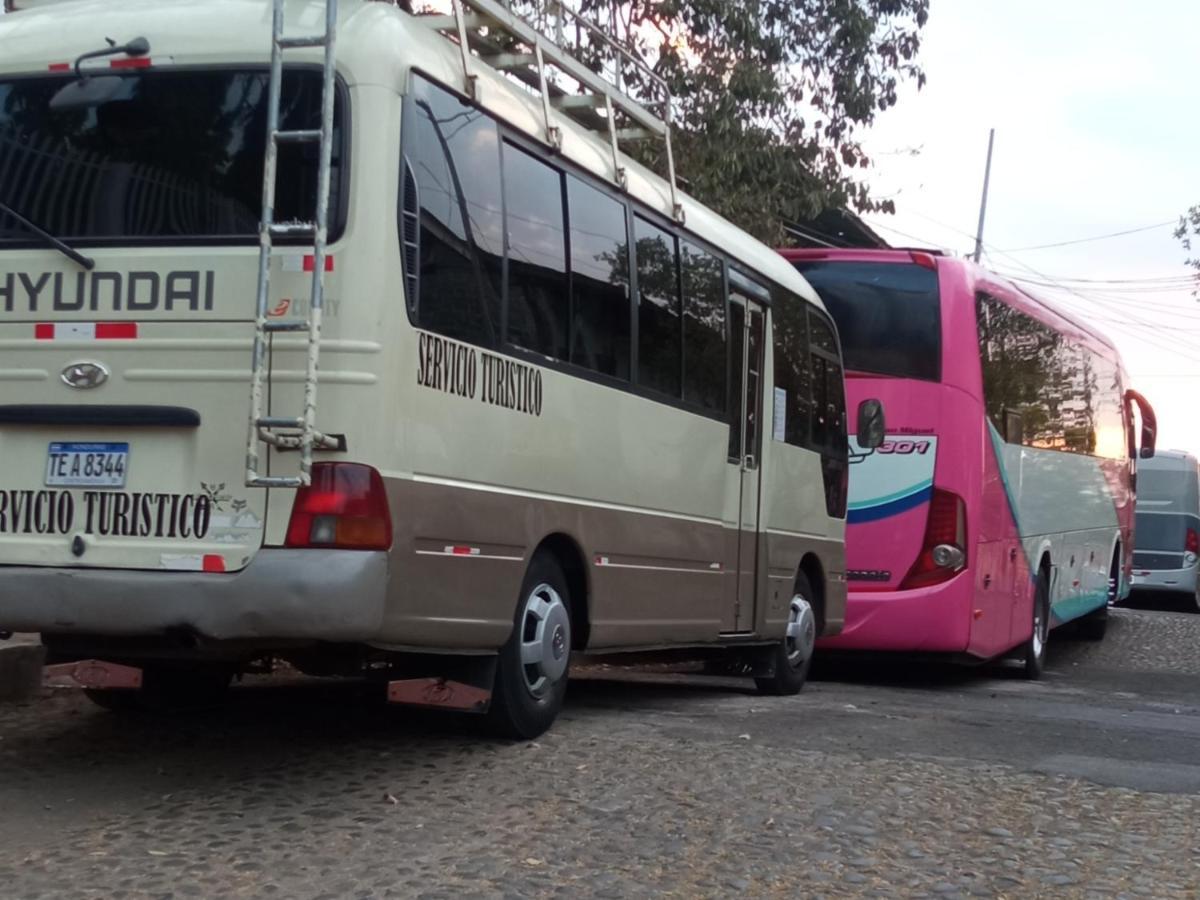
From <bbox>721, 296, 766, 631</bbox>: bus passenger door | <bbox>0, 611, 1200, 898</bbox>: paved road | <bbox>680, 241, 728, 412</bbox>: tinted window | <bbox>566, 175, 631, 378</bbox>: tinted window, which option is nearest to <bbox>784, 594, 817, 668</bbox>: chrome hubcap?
<bbox>721, 296, 766, 631</bbox>: bus passenger door

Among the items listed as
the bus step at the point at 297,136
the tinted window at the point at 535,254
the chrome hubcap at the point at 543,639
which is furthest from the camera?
the chrome hubcap at the point at 543,639

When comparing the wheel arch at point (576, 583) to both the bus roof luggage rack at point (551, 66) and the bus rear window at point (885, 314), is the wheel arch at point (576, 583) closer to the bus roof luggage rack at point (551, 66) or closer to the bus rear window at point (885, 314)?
the bus roof luggage rack at point (551, 66)

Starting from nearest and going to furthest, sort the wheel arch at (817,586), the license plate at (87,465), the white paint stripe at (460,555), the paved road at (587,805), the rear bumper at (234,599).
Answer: the paved road at (587,805), the rear bumper at (234,599), the license plate at (87,465), the white paint stripe at (460,555), the wheel arch at (817,586)

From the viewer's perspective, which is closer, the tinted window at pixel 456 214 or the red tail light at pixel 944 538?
the tinted window at pixel 456 214

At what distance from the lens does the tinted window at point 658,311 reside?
8.85m

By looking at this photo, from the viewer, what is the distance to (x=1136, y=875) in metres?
5.67

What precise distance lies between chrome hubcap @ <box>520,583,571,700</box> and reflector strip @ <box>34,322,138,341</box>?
2133mm

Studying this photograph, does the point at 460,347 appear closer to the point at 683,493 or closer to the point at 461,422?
the point at 461,422

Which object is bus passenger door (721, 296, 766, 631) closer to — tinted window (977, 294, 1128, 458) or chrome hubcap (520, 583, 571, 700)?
chrome hubcap (520, 583, 571, 700)

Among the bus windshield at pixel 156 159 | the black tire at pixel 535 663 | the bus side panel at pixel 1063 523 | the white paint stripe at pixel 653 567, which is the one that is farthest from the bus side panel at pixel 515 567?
the bus side panel at pixel 1063 523

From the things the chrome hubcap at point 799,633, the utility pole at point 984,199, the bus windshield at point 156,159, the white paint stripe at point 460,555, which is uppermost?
the utility pole at point 984,199

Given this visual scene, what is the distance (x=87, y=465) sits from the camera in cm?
636

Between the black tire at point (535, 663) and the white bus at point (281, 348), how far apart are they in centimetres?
2

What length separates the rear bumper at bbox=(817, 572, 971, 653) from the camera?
12352 millimetres
